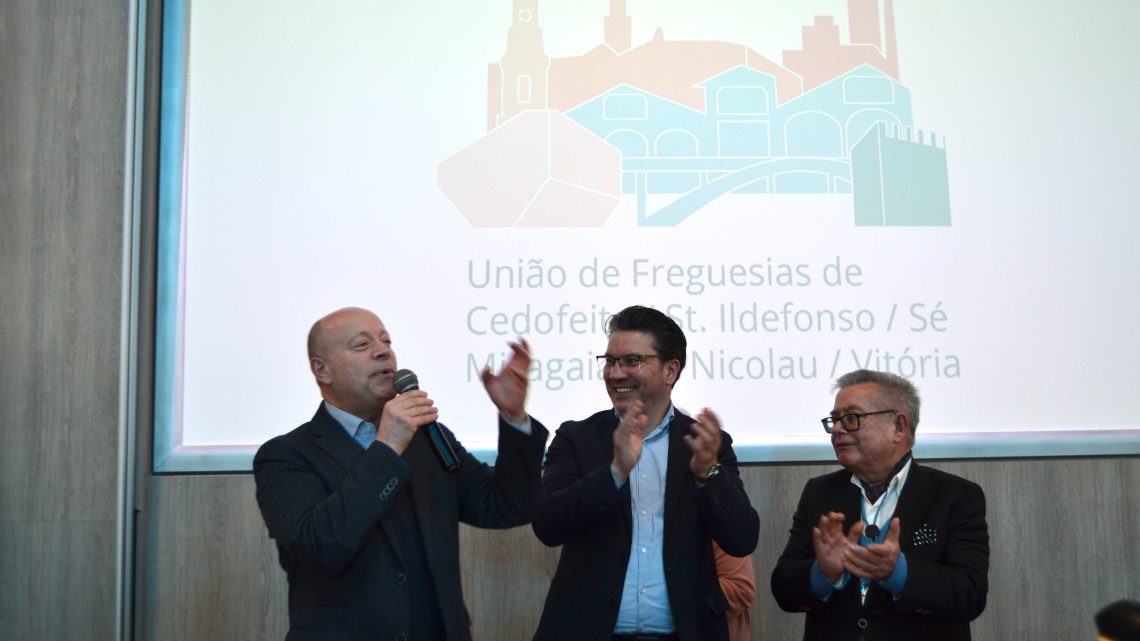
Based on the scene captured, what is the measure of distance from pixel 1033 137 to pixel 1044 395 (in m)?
0.94

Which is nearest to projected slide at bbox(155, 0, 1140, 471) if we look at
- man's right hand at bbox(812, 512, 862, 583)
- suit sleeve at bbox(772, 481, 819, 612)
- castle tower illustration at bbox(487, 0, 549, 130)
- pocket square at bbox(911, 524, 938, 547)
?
castle tower illustration at bbox(487, 0, 549, 130)

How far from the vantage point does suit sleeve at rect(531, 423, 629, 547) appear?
2686mm

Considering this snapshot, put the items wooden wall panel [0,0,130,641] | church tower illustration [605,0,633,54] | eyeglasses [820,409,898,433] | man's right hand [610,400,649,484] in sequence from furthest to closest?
church tower illustration [605,0,633,54], wooden wall panel [0,0,130,641], eyeglasses [820,409,898,433], man's right hand [610,400,649,484]

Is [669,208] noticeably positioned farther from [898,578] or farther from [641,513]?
[898,578]

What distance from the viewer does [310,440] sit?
97.1 inches

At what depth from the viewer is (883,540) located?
2.93 m

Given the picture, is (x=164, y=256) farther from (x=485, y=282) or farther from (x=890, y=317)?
(x=890, y=317)

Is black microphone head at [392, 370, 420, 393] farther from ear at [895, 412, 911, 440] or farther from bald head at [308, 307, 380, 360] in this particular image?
ear at [895, 412, 911, 440]

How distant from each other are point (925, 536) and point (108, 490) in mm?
2520

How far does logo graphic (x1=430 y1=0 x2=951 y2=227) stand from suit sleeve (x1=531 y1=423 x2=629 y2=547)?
116 cm

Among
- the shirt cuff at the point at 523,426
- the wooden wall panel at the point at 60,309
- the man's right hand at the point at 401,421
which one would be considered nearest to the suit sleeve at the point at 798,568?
the shirt cuff at the point at 523,426

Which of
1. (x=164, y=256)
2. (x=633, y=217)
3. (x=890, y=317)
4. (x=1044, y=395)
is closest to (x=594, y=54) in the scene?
(x=633, y=217)

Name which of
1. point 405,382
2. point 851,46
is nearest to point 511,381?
point 405,382

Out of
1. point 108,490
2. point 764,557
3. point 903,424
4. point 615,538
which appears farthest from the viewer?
point 764,557
